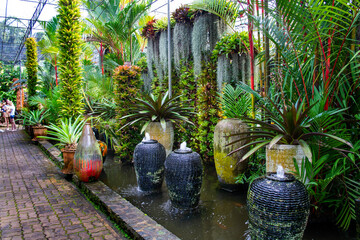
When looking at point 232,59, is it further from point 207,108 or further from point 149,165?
point 149,165

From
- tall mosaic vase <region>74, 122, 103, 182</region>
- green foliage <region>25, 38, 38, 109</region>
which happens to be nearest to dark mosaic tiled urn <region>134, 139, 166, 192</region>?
tall mosaic vase <region>74, 122, 103, 182</region>

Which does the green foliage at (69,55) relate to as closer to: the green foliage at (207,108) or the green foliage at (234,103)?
the green foliage at (207,108)

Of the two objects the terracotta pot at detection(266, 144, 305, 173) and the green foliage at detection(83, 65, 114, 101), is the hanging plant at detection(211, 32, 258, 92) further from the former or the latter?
the green foliage at detection(83, 65, 114, 101)

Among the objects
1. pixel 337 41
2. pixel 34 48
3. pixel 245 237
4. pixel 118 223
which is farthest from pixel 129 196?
pixel 34 48

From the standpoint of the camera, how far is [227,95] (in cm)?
387

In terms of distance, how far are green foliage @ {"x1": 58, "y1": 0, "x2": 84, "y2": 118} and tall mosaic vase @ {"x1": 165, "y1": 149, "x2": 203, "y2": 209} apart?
4080 millimetres

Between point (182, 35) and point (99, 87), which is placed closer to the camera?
point (182, 35)

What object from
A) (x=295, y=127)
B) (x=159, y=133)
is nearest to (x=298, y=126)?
(x=295, y=127)

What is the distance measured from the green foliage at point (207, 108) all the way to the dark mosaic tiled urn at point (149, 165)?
140 centimetres

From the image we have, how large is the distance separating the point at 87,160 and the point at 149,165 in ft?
3.07

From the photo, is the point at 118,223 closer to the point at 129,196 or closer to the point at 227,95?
the point at 129,196

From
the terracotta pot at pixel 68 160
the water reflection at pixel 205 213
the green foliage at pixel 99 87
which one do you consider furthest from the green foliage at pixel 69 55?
the water reflection at pixel 205 213

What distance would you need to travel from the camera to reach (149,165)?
3.70m

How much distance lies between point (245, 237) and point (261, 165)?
3.50 ft
